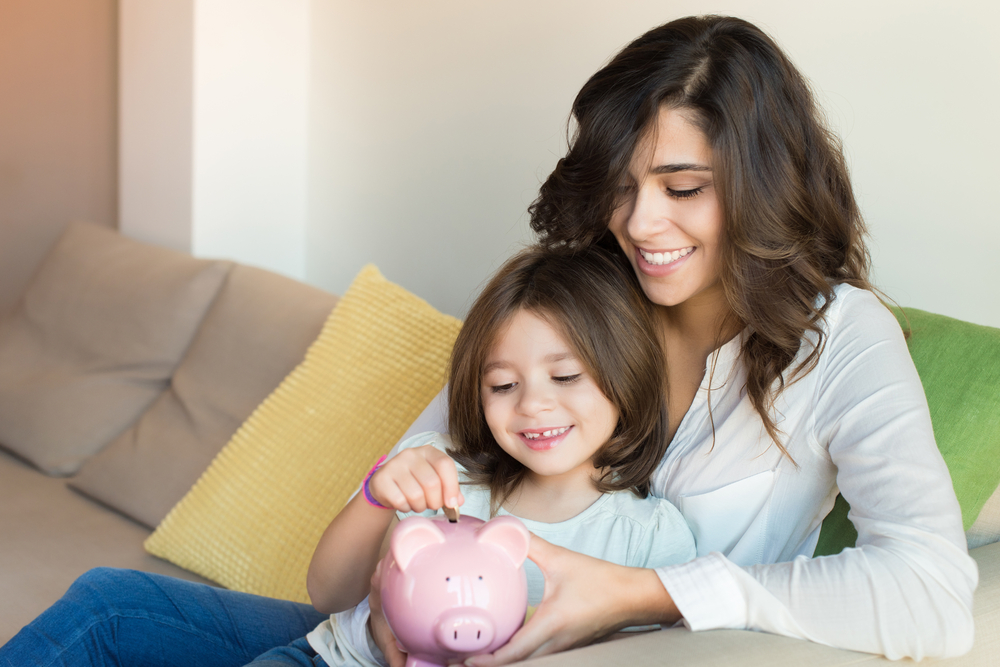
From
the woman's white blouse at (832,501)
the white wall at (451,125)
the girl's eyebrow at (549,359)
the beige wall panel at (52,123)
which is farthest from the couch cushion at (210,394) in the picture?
the beige wall panel at (52,123)

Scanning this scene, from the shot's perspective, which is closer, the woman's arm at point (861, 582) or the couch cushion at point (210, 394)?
the woman's arm at point (861, 582)

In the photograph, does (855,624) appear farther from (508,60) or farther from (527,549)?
(508,60)

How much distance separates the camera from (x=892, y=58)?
1.37 metres

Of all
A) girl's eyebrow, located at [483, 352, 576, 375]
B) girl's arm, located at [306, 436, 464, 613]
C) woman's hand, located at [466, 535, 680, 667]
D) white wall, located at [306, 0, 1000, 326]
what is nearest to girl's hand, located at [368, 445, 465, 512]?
girl's arm, located at [306, 436, 464, 613]

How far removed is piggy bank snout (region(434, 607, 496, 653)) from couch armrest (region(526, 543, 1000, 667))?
71 millimetres

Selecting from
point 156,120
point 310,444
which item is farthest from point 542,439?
point 156,120

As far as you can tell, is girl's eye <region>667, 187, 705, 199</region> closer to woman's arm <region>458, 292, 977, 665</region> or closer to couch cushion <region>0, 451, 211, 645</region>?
woman's arm <region>458, 292, 977, 665</region>

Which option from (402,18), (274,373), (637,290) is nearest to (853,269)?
(637,290)

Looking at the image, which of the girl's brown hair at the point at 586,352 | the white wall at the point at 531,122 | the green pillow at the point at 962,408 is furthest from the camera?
the white wall at the point at 531,122

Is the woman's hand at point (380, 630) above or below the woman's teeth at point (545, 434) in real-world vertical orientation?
below

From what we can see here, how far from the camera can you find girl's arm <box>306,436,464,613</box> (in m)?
0.94

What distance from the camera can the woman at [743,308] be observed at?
901mm

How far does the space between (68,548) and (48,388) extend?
628 mm

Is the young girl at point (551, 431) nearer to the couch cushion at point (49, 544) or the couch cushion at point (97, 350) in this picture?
the couch cushion at point (49, 544)
